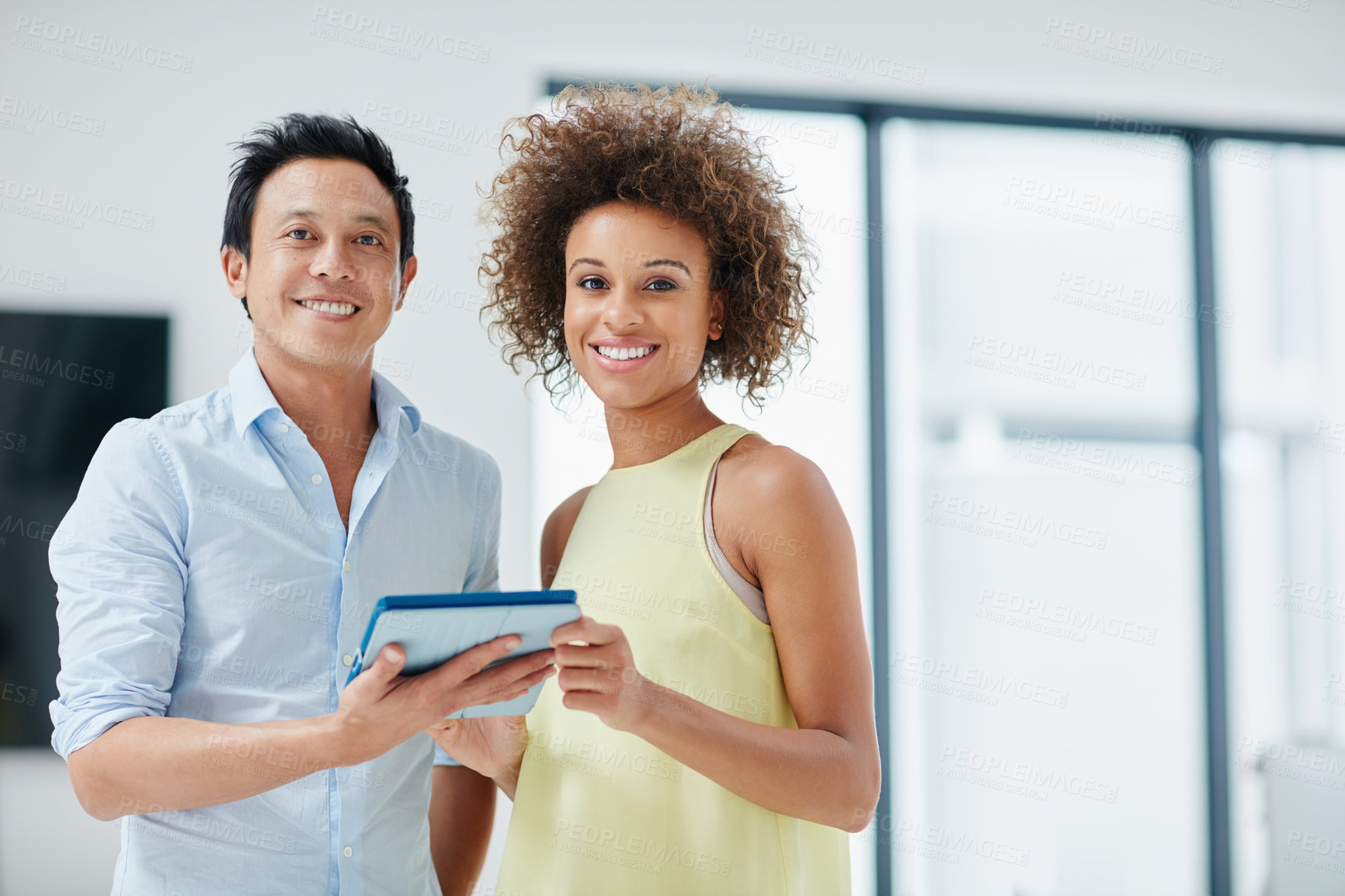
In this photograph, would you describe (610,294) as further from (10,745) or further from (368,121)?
(10,745)

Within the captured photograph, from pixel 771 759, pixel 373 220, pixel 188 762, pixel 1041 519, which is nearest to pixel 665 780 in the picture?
pixel 771 759

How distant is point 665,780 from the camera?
129cm

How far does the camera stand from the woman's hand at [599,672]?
1050mm

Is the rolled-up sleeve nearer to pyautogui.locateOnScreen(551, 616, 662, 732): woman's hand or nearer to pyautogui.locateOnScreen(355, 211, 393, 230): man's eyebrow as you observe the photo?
pyautogui.locateOnScreen(355, 211, 393, 230): man's eyebrow

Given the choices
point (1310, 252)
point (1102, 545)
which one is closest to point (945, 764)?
point (1102, 545)

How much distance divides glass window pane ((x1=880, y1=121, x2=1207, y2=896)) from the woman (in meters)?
1.96

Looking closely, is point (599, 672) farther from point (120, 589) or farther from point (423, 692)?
point (120, 589)

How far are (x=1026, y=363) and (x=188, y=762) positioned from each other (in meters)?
2.89

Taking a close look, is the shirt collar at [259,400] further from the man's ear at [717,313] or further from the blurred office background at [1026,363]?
the blurred office background at [1026,363]

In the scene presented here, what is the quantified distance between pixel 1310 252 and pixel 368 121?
3219 millimetres

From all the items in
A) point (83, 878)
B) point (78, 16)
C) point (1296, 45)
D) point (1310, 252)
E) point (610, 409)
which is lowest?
point (83, 878)

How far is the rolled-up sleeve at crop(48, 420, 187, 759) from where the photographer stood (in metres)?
1.30

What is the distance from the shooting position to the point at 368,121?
2.81m

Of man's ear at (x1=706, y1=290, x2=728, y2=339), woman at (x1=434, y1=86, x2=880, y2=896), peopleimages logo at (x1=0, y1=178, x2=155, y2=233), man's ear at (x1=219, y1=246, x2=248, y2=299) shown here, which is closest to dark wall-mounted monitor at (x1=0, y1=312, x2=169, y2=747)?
peopleimages logo at (x1=0, y1=178, x2=155, y2=233)
